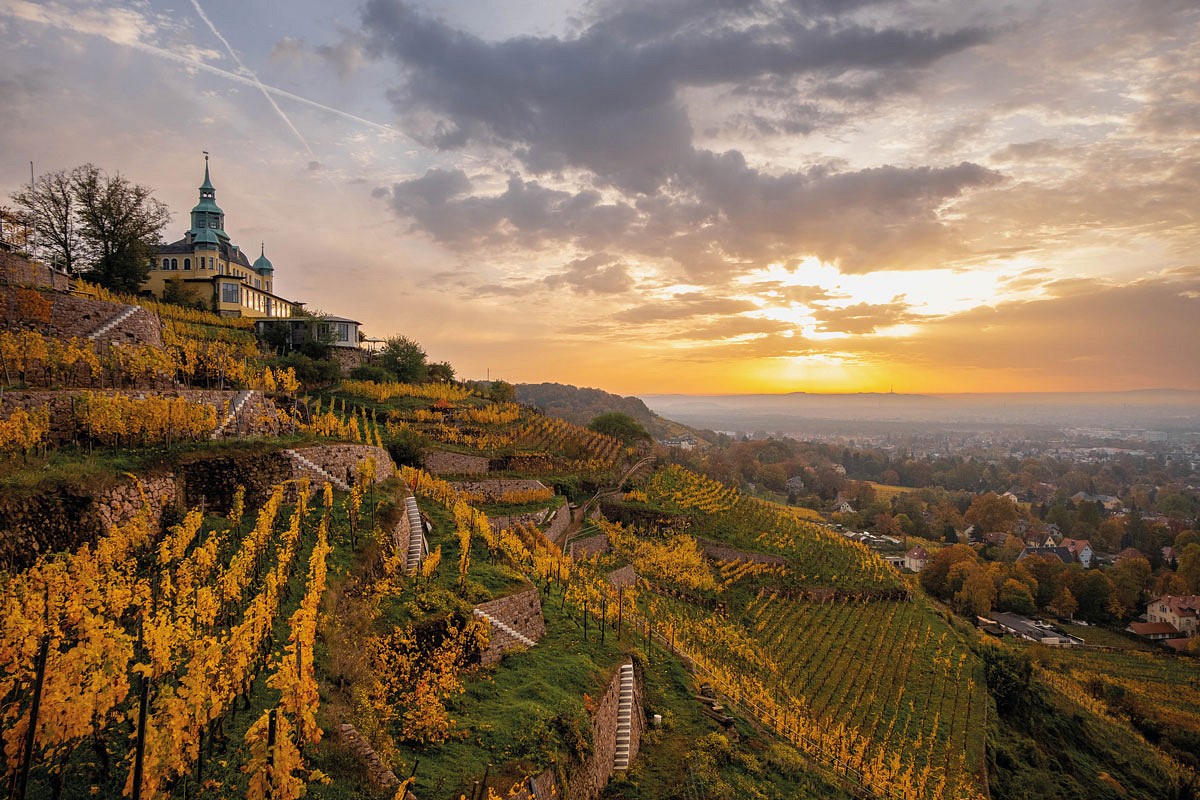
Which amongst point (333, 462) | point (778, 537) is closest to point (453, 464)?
point (333, 462)

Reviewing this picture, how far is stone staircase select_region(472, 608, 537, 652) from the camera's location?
47.2 ft

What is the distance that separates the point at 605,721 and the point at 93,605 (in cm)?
987

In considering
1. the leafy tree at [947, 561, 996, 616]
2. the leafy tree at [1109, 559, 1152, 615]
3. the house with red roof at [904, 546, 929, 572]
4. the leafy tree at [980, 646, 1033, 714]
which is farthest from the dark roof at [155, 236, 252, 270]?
the leafy tree at [1109, 559, 1152, 615]

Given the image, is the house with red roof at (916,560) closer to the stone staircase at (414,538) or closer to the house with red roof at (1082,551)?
the house with red roof at (1082,551)

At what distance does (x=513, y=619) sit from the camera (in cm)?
1552

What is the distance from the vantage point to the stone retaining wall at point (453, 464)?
110 feet

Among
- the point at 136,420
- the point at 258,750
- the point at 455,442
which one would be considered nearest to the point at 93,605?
the point at 258,750

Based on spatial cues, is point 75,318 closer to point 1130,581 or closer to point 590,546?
point 590,546

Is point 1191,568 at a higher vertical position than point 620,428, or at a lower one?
lower

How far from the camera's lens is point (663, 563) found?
3394cm

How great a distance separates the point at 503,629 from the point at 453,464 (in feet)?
67.1

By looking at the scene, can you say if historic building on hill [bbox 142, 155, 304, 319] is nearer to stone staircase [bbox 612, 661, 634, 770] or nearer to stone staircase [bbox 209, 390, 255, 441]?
stone staircase [bbox 209, 390, 255, 441]

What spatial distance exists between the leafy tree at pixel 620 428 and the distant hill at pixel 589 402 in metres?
87.2

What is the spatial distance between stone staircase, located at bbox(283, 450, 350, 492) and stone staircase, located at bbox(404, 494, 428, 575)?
2114mm
